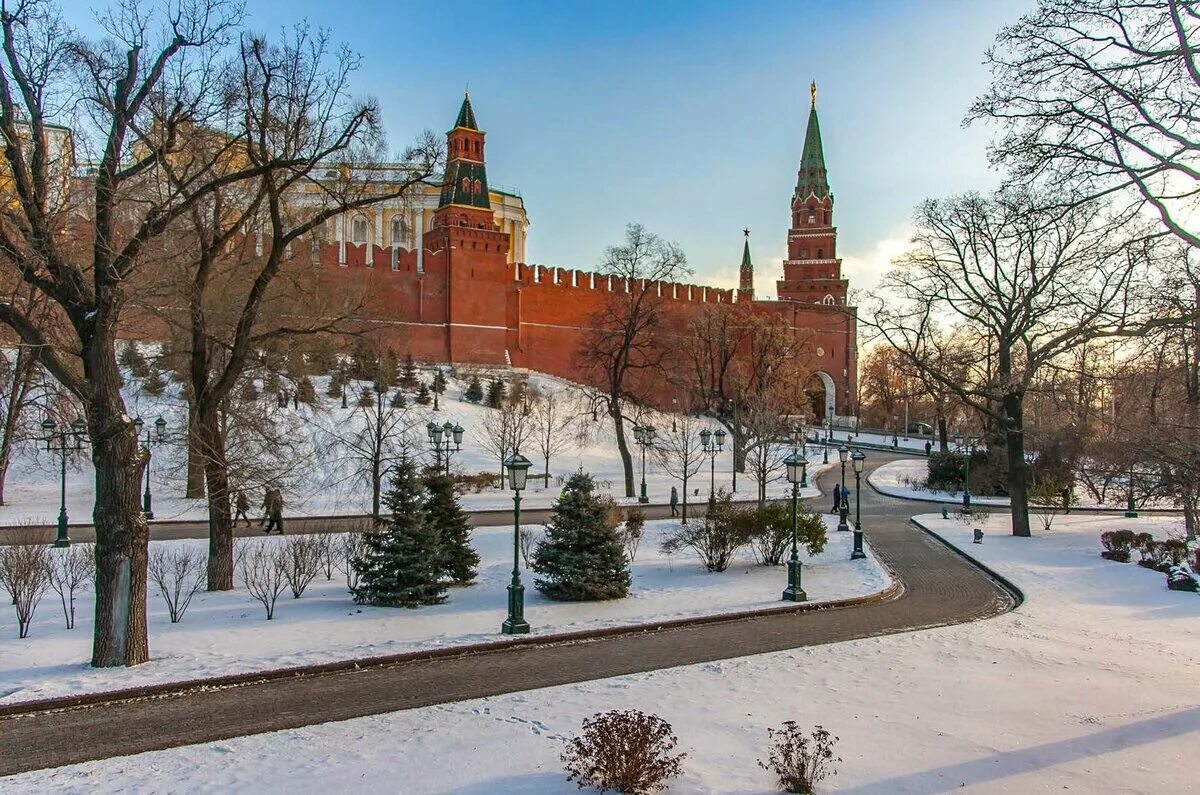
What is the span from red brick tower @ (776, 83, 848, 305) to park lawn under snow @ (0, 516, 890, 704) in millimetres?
44983

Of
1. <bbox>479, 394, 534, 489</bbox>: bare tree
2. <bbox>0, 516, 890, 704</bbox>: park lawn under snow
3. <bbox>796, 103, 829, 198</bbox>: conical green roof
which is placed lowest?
<bbox>0, 516, 890, 704</bbox>: park lawn under snow

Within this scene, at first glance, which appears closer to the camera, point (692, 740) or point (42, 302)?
point (692, 740)

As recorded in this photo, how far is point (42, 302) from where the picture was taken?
10680 millimetres

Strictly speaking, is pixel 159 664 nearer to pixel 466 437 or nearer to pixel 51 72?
pixel 51 72

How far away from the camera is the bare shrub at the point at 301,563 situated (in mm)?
11734

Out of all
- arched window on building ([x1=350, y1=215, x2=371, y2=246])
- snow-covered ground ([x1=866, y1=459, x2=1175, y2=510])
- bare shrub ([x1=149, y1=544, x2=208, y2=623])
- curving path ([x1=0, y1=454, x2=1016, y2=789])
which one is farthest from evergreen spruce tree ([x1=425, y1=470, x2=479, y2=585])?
arched window on building ([x1=350, y1=215, x2=371, y2=246])

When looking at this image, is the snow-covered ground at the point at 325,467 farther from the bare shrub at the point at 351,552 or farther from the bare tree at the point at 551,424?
the bare shrub at the point at 351,552

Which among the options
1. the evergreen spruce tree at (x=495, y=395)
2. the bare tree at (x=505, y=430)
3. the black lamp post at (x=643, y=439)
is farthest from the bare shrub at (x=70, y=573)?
the evergreen spruce tree at (x=495, y=395)

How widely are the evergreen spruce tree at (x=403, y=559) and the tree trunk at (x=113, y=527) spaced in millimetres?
3539

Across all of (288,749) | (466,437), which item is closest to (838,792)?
(288,749)

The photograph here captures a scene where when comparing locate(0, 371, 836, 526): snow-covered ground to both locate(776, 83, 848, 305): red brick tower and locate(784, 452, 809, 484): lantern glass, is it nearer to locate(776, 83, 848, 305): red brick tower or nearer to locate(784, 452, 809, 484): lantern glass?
locate(784, 452, 809, 484): lantern glass

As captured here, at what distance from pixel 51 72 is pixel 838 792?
9.06 m

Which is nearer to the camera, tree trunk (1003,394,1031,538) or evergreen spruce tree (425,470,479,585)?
evergreen spruce tree (425,470,479,585)

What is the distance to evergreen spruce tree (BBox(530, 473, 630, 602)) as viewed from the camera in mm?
11820
